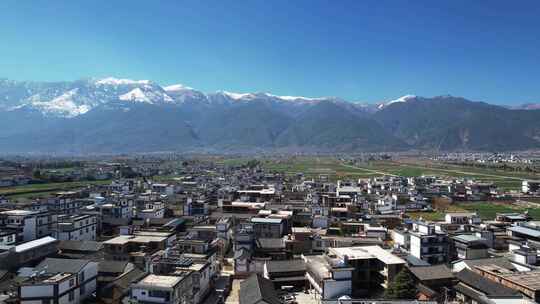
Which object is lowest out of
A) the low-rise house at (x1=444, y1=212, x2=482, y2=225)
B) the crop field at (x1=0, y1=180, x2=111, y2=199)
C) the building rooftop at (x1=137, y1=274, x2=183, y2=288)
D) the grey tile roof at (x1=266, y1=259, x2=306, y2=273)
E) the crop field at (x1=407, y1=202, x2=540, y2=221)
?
the crop field at (x1=407, y1=202, x2=540, y2=221)

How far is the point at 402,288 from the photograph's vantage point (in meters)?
18.4

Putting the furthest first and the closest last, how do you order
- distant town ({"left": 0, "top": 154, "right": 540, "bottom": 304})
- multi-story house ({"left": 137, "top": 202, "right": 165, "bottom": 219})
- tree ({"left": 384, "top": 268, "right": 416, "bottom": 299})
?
multi-story house ({"left": 137, "top": 202, "right": 165, "bottom": 219}), distant town ({"left": 0, "top": 154, "right": 540, "bottom": 304}), tree ({"left": 384, "top": 268, "right": 416, "bottom": 299})

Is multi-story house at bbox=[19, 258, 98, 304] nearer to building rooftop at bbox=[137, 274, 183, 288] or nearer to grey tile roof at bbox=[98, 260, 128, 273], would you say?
grey tile roof at bbox=[98, 260, 128, 273]

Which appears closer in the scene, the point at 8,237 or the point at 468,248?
the point at 468,248

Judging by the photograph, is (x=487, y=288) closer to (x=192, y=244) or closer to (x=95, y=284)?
(x=192, y=244)

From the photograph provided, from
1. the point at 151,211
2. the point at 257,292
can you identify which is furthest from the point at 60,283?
the point at 151,211

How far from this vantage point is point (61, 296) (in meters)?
17.4

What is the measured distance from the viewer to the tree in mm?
18219

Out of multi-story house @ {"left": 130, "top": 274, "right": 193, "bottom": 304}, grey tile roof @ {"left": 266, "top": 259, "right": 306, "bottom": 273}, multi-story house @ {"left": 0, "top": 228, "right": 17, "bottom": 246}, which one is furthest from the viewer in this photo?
multi-story house @ {"left": 0, "top": 228, "right": 17, "bottom": 246}

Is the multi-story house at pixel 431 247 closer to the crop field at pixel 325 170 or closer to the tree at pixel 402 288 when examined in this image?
the tree at pixel 402 288

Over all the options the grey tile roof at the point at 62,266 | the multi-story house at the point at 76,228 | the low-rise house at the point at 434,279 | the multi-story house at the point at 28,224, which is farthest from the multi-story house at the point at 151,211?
the low-rise house at the point at 434,279

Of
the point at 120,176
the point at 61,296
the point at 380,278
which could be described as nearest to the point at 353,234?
the point at 380,278

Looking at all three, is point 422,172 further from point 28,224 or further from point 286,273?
point 28,224

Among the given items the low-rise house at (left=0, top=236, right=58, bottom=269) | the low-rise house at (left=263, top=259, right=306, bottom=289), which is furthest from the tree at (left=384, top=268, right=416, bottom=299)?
the low-rise house at (left=0, top=236, right=58, bottom=269)
